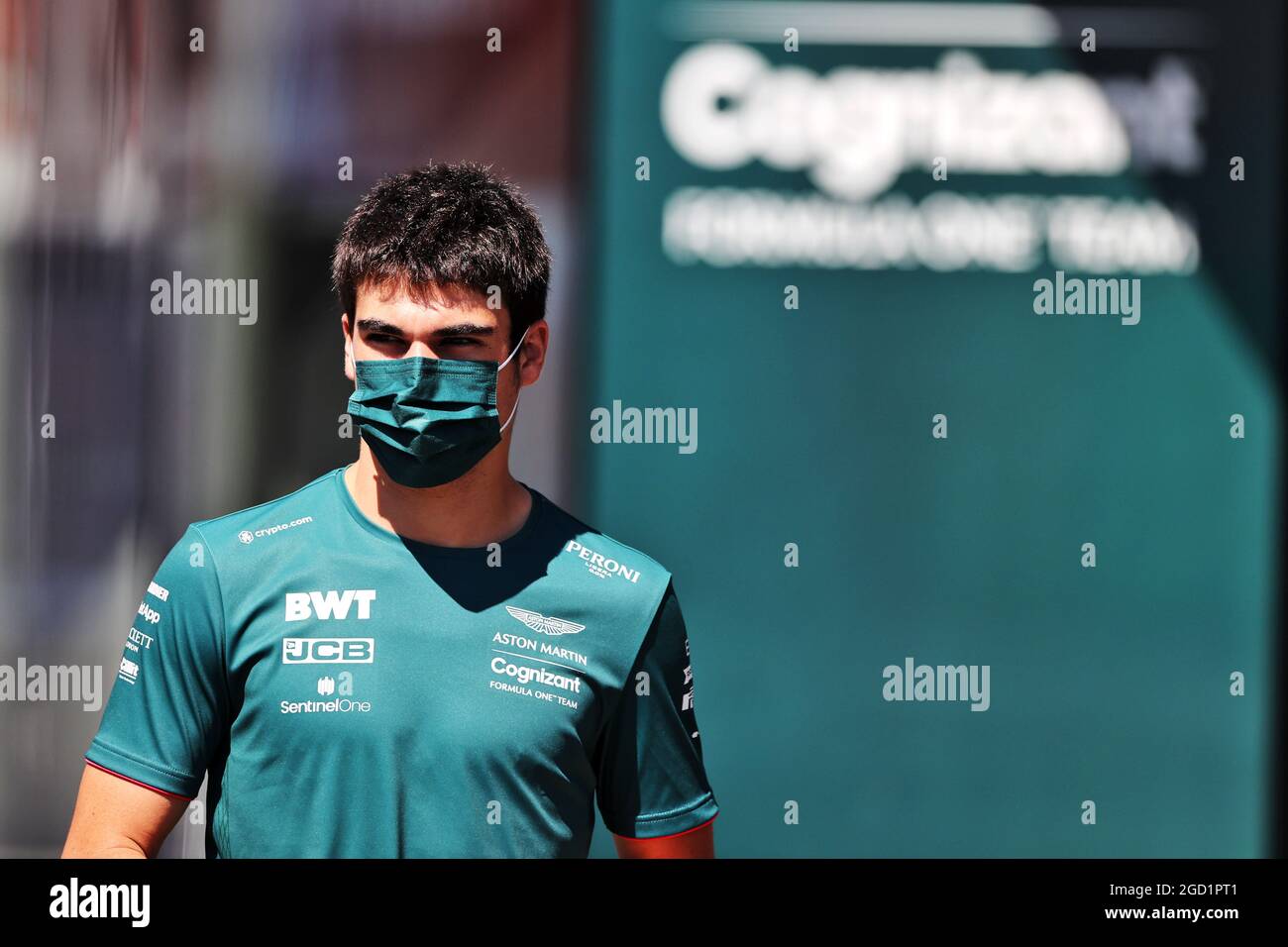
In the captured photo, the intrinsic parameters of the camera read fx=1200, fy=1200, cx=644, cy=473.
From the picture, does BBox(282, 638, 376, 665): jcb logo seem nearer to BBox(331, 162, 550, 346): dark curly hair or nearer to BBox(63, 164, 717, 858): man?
BBox(63, 164, 717, 858): man

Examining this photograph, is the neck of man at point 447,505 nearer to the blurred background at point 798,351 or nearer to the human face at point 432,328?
the human face at point 432,328

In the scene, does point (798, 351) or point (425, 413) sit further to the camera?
point (798, 351)

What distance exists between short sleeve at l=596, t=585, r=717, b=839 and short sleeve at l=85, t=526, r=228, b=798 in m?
0.76

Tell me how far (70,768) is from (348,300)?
6.59 feet

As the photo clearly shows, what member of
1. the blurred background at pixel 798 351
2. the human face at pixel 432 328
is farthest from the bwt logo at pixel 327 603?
the blurred background at pixel 798 351

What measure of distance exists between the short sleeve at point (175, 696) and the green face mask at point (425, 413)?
1.37 feet

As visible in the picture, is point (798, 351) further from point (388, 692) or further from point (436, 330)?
point (388, 692)

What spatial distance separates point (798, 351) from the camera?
367cm

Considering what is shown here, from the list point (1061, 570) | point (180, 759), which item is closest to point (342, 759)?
point (180, 759)

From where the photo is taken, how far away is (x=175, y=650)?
2221mm

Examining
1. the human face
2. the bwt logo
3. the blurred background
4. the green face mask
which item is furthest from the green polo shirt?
the blurred background
